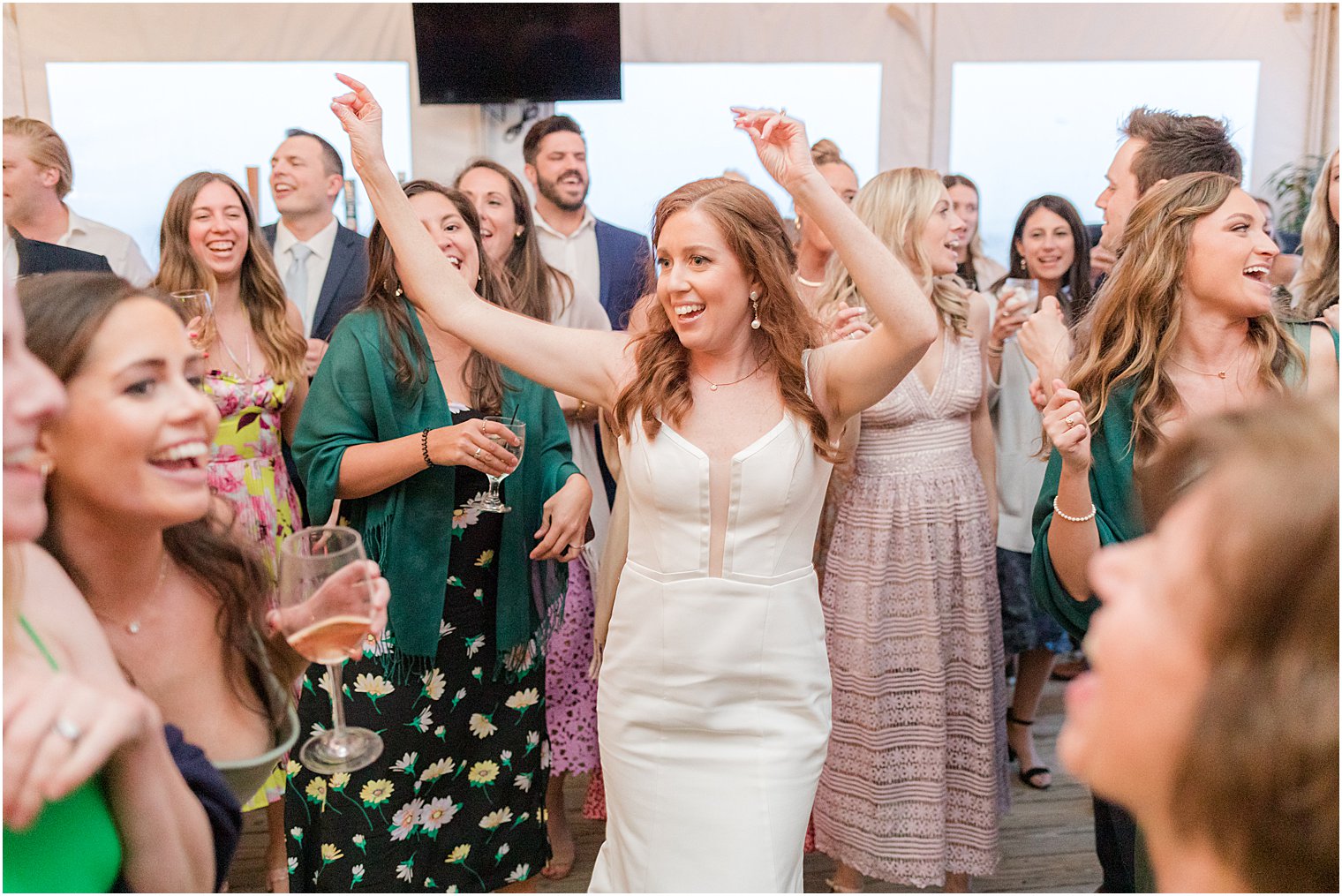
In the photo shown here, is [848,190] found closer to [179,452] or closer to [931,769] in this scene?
[931,769]

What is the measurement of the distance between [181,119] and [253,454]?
3.79 meters

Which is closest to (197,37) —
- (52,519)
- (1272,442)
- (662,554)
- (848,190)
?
(848,190)

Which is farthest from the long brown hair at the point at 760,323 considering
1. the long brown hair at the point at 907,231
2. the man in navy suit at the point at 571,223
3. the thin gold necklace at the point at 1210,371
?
the man in navy suit at the point at 571,223

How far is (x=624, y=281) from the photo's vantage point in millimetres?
4078

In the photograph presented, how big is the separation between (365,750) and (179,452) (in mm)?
460

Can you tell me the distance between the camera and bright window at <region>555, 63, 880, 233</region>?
6258 millimetres

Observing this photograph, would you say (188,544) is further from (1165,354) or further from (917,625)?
(917,625)

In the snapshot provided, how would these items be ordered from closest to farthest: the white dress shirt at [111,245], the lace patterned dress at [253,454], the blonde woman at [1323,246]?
the lace patterned dress at [253,454] → the blonde woman at [1323,246] → the white dress shirt at [111,245]

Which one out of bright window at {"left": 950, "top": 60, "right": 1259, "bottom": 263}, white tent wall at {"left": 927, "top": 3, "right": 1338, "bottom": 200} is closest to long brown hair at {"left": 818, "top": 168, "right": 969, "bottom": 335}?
white tent wall at {"left": 927, "top": 3, "right": 1338, "bottom": 200}

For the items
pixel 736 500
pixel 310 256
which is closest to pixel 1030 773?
pixel 736 500

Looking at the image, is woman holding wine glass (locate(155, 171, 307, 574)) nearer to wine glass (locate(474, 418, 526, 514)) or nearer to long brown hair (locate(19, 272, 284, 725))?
wine glass (locate(474, 418, 526, 514))

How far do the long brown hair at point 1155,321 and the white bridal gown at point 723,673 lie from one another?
0.61 m

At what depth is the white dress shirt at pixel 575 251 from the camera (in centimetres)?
418

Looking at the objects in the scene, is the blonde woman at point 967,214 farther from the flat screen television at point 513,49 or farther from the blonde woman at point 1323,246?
the flat screen television at point 513,49
